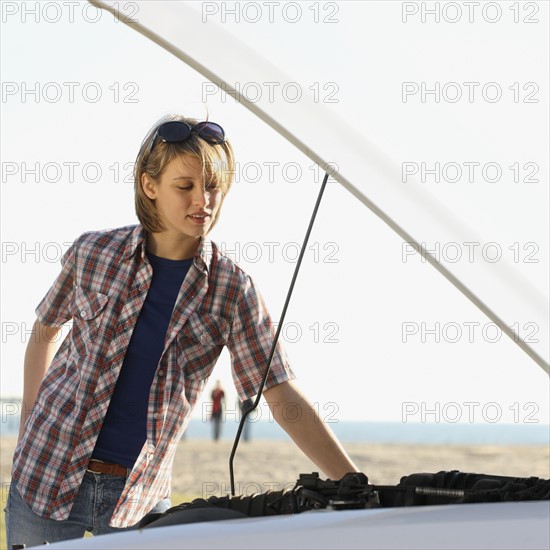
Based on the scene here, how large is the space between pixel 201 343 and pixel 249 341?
14 centimetres

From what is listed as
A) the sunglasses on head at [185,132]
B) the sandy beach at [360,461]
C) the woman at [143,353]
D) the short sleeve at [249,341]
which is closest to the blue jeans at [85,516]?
the woman at [143,353]

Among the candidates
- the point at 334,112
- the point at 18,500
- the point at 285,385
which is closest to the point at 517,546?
the point at 334,112

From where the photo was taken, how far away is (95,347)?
2609 millimetres

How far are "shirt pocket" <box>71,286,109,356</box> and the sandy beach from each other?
64.2 feet

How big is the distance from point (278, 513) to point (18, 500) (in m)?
1.39

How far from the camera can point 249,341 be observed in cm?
267

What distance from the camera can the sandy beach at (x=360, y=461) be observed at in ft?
88.8

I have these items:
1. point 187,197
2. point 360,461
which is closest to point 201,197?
point 187,197

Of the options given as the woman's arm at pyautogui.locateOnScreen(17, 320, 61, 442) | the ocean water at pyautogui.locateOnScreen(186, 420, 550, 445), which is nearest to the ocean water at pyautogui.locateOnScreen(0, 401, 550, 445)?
the ocean water at pyautogui.locateOnScreen(186, 420, 550, 445)

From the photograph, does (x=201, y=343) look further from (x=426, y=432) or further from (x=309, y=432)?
(x=426, y=432)

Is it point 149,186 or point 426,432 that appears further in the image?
point 426,432

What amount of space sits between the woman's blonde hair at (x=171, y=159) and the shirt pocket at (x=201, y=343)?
27cm

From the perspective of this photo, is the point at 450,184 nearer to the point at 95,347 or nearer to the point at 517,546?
the point at 517,546

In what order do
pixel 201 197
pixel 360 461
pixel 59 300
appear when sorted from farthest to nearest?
1. pixel 360 461
2. pixel 59 300
3. pixel 201 197
